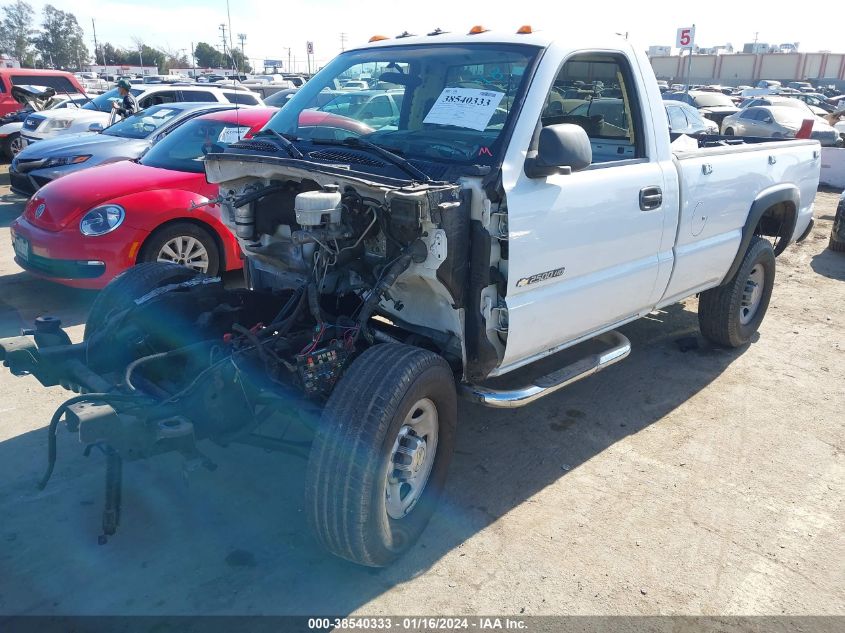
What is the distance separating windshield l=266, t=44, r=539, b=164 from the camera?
139 inches

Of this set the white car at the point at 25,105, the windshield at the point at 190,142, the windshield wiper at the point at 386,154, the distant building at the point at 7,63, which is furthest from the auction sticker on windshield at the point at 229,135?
the distant building at the point at 7,63

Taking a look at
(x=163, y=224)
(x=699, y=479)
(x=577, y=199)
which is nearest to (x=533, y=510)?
(x=699, y=479)

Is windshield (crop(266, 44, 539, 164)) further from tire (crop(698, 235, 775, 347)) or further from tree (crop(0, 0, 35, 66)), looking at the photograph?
tree (crop(0, 0, 35, 66))

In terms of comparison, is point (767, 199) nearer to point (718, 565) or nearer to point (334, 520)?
point (718, 565)

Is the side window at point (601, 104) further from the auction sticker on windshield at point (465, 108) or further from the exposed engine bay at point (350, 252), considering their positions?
the exposed engine bay at point (350, 252)

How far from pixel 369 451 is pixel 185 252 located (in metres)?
4.15

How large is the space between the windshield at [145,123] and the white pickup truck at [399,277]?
555cm

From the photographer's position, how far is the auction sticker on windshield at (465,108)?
353cm

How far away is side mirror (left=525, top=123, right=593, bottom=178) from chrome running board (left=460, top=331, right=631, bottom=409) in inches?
42.4

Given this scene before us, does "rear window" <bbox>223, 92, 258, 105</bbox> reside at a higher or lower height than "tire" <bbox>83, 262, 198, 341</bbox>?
higher

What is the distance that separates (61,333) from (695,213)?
12.4 ft

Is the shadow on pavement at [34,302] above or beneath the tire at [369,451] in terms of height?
beneath

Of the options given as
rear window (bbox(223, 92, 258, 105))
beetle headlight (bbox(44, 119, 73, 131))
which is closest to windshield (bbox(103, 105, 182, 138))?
rear window (bbox(223, 92, 258, 105))

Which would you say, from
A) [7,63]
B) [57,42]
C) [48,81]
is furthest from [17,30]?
[48,81]
